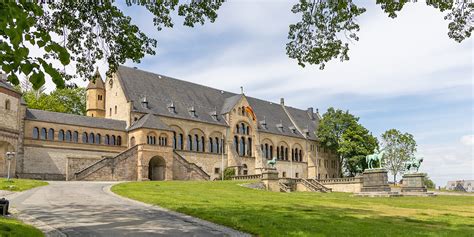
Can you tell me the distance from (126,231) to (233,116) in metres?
54.6

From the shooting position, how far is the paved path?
503 inches

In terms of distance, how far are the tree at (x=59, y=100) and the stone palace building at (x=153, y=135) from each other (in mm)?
9153

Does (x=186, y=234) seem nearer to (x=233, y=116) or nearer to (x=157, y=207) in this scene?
(x=157, y=207)

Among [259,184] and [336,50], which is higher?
[336,50]

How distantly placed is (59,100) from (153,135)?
2867 cm

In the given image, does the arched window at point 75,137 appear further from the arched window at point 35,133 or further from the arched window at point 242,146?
the arched window at point 242,146

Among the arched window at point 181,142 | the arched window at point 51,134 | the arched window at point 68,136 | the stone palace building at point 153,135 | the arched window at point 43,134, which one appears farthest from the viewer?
the arched window at point 181,142

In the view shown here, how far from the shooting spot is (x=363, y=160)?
7475cm

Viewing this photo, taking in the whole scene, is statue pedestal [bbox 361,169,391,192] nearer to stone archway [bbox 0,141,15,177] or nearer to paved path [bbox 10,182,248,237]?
paved path [bbox 10,182,248,237]

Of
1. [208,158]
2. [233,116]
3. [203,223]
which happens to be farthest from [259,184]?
[203,223]

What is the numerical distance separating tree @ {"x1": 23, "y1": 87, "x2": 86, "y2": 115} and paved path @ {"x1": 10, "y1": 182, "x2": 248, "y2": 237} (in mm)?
49919

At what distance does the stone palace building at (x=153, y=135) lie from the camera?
4653 cm

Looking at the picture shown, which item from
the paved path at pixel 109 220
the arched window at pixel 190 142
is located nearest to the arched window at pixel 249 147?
the arched window at pixel 190 142

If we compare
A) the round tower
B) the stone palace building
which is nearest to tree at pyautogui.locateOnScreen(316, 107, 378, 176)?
the stone palace building
